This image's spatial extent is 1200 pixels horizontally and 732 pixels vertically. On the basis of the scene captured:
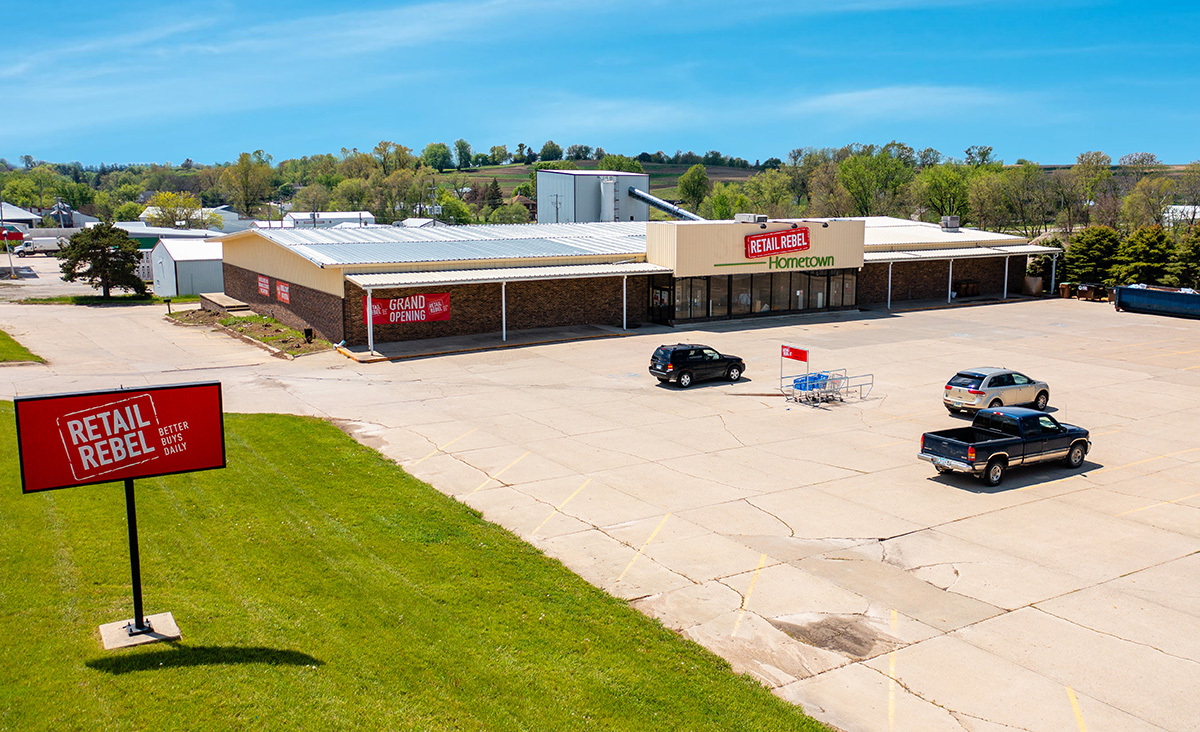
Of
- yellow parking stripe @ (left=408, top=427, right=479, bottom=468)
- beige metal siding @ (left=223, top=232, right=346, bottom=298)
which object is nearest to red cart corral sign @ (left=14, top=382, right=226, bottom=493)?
yellow parking stripe @ (left=408, top=427, right=479, bottom=468)

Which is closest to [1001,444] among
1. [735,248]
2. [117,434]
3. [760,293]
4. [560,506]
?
[560,506]

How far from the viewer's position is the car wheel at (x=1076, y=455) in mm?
21969

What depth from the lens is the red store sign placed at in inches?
1901

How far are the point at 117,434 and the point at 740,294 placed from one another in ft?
136

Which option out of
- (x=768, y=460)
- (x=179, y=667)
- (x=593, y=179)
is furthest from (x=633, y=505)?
(x=593, y=179)

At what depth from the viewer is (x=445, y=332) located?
40.9m

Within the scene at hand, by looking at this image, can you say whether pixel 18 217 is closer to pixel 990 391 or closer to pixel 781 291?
pixel 781 291

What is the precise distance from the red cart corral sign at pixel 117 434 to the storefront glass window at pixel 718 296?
38.8 meters

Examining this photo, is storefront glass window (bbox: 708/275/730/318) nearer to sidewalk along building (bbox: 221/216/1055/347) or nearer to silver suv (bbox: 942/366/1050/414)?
sidewalk along building (bbox: 221/216/1055/347)

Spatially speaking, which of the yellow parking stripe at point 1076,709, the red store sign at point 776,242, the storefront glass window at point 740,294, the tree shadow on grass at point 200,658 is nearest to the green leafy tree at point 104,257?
the storefront glass window at point 740,294

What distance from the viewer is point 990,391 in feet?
88.5

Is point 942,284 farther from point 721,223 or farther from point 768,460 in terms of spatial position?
point 768,460

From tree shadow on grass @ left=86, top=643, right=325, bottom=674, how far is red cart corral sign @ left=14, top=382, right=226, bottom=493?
2.06 m

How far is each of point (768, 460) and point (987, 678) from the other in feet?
34.9
